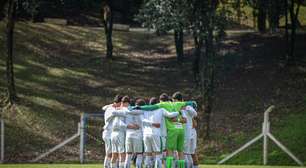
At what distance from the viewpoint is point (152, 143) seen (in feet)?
81.6

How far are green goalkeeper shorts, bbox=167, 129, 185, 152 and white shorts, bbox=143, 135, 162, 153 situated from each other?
13.6 inches

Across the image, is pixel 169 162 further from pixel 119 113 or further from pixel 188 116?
pixel 119 113

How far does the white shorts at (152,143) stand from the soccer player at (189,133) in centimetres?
105

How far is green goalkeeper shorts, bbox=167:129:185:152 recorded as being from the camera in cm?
2488

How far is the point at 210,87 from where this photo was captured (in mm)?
41562

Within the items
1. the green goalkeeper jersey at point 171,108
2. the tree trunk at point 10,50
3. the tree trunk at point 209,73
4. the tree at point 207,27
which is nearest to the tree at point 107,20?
the tree trunk at point 10,50

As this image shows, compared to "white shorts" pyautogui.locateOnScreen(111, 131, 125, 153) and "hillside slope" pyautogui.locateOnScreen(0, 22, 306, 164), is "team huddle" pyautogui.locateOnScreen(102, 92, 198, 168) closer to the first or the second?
"white shorts" pyautogui.locateOnScreen(111, 131, 125, 153)

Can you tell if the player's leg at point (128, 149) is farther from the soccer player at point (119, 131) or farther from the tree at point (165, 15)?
the tree at point (165, 15)

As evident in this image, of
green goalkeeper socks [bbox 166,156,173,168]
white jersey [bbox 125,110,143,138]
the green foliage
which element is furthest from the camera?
the green foliage

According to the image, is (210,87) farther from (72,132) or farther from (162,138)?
(162,138)

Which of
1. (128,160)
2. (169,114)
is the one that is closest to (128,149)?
(128,160)

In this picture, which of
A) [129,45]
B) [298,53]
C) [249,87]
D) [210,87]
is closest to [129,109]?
[210,87]

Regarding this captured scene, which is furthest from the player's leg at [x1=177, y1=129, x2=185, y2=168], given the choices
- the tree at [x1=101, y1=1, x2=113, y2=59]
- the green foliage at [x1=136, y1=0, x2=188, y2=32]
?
the tree at [x1=101, y1=1, x2=113, y2=59]

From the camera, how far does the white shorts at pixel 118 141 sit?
84.5 feet
